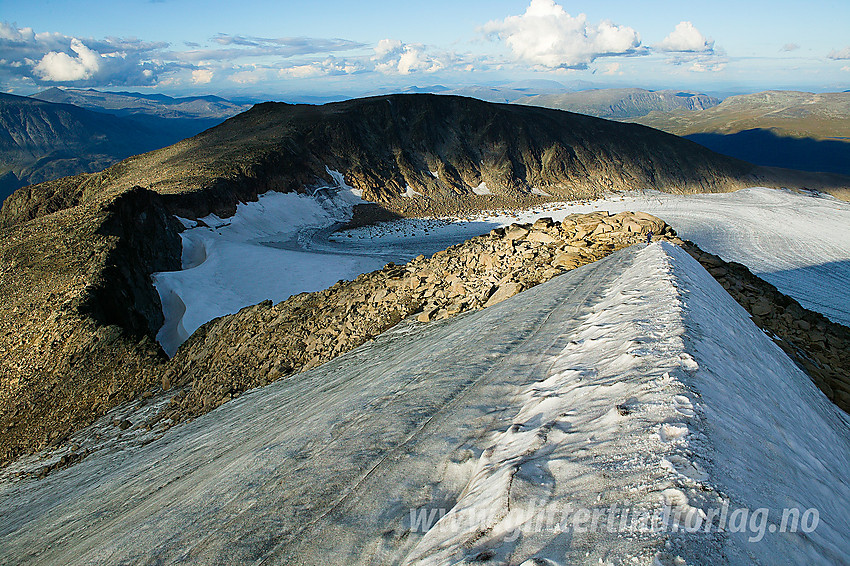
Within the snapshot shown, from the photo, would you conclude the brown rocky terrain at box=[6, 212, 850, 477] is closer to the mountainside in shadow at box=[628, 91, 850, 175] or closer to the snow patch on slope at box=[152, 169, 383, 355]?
the snow patch on slope at box=[152, 169, 383, 355]

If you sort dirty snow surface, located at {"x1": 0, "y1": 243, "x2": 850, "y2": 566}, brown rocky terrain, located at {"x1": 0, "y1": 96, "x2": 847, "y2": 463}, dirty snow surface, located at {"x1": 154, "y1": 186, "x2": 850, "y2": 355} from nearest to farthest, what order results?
dirty snow surface, located at {"x1": 0, "y1": 243, "x2": 850, "y2": 566}
brown rocky terrain, located at {"x1": 0, "y1": 96, "x2": 847, "y2": 463}
dirty snow surface, located at {"x1": 154, "y1": 186, "x2": 850, "y2": 355}

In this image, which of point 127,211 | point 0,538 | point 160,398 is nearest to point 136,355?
point 160,398

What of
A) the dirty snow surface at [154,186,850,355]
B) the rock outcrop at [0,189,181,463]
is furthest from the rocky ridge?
the dirty snow surface at [154,186,850,355]

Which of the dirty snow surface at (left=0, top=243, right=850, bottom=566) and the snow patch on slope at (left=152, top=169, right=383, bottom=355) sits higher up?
the dirty snow surface at (left=0, top=243, right=850, bottom=566)

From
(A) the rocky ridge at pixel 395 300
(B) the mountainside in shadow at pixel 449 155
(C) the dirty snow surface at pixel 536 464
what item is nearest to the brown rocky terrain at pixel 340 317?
(A) the rocky ridge at pixel 395 300

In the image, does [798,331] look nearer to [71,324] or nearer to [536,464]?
[536,464]

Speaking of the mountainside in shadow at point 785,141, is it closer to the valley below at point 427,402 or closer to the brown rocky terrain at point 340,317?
the valley below at point 427,402

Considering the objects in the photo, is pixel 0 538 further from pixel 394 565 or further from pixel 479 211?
pixel 479 211

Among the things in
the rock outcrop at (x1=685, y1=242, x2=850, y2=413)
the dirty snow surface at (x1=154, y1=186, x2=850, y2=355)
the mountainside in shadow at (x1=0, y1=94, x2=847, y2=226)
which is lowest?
the dirty snow surface at (x1=154, y1=186, x2=850, y2=355)
